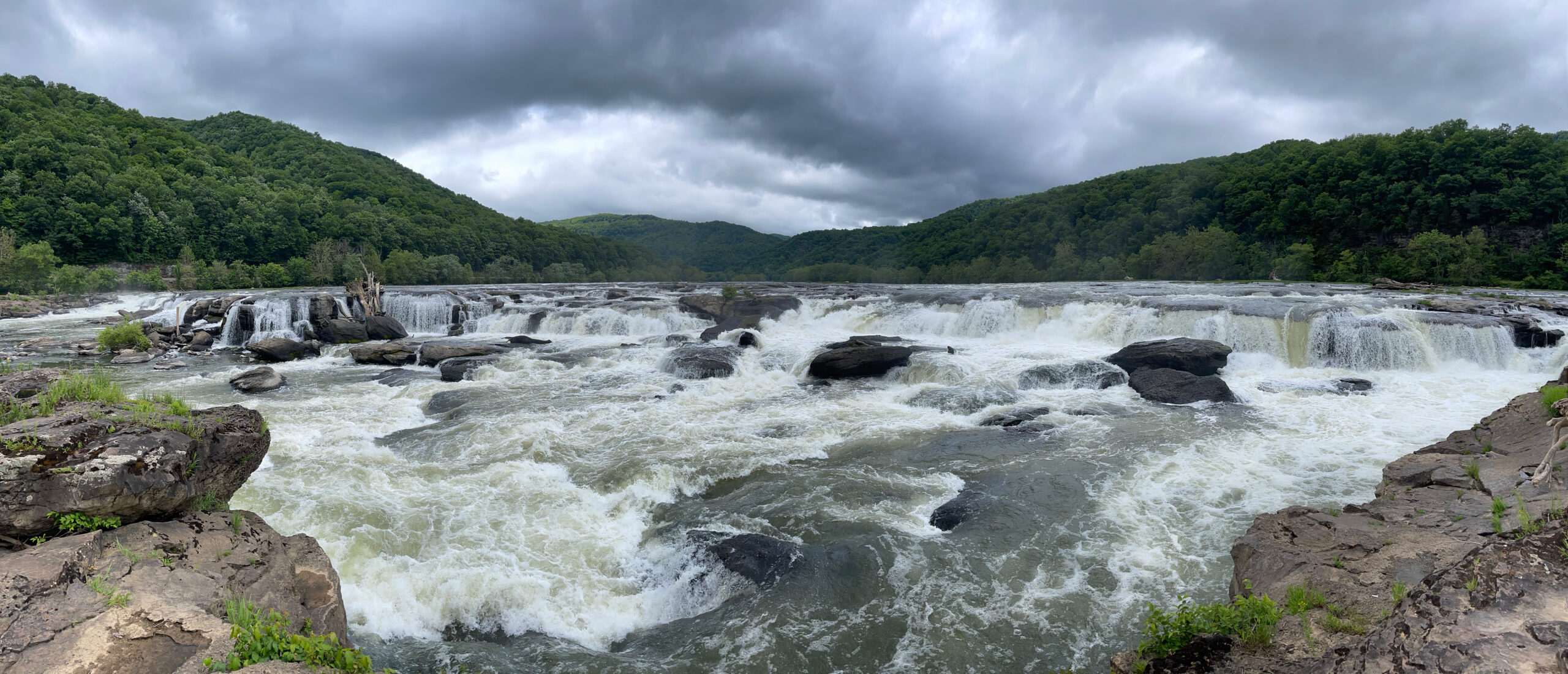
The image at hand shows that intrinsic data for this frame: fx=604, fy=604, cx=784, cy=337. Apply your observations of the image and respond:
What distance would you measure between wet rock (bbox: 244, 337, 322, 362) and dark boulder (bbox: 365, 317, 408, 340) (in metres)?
3.06

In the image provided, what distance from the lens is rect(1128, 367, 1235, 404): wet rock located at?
45.8 ft

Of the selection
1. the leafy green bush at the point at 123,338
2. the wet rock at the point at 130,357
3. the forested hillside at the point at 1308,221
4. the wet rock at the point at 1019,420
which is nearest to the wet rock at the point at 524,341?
the wet rock at the point at 130,357

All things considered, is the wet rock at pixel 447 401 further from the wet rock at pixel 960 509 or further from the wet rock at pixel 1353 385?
the wet rock at pixel 1353 385

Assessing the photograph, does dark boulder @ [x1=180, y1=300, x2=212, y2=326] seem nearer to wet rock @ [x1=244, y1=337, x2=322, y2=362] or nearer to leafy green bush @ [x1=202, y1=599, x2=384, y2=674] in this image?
wet rock @ [x1=244, y1=337, x2=322, y2=362]

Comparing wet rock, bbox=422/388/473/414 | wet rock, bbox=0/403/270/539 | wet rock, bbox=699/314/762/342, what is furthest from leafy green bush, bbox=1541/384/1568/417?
wet rock, bbox=699/314/762/342

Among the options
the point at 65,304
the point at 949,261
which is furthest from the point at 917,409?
the point at 949,261

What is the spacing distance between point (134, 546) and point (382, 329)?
2459 centimetres

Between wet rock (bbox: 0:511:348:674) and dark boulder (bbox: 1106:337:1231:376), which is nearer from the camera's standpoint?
wet rock (bbox: 0:511:348:674)

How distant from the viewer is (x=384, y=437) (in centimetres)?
1122

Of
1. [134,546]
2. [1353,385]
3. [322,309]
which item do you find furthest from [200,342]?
[1353,385]

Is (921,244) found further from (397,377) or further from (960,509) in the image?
(960,509)

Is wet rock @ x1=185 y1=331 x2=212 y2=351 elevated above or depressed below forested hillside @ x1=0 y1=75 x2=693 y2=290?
below

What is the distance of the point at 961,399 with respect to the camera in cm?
1400

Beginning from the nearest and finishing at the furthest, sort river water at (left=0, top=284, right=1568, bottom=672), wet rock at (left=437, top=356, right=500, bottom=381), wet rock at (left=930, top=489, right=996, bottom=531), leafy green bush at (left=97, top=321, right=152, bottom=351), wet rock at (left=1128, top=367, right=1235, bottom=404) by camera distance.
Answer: river water at (left=0, top=284, right=1568, bottom=672) → wet rock at (left=930, top=489, right=996, bottom=531) → wet rock at (left=1128, top=367, right=1235, bottom=404) → wet rock at (left=437, top=356, right=500, bottom=381) → leafy green bush at (left=97, top=321, right=152, bottom=351)
